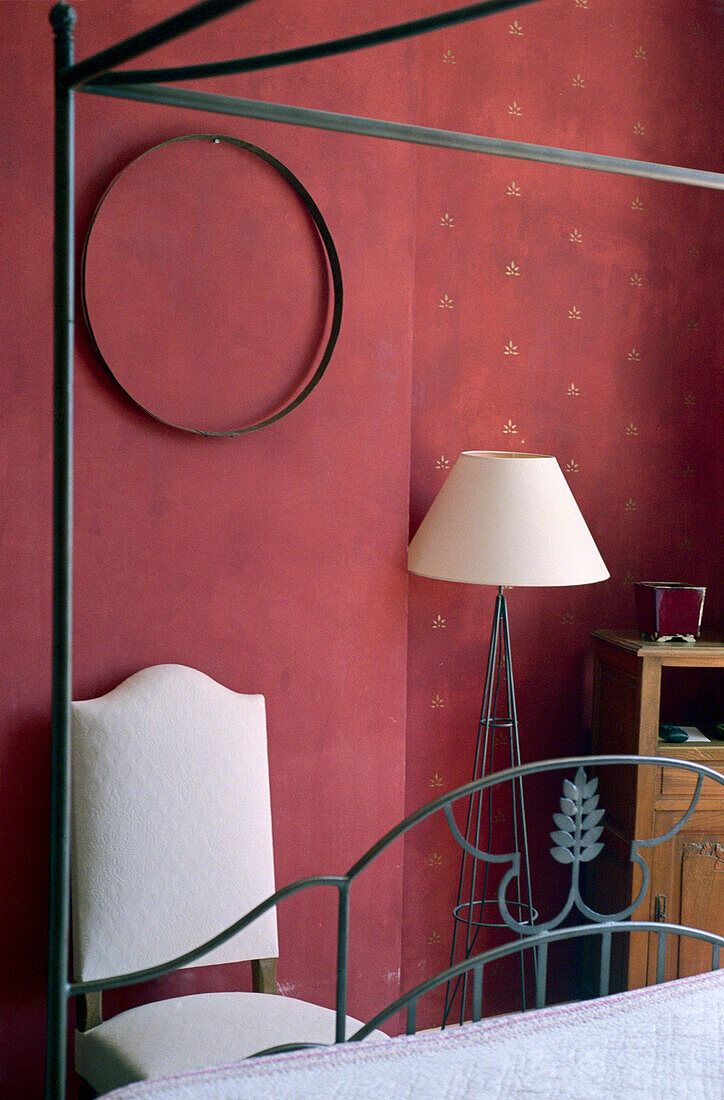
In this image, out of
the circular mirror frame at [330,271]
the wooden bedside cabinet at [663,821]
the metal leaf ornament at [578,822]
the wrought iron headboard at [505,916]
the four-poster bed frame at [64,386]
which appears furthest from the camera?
the wooden bedside cabinet at [663,821]

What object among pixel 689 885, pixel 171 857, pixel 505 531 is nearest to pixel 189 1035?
pixel 171 857

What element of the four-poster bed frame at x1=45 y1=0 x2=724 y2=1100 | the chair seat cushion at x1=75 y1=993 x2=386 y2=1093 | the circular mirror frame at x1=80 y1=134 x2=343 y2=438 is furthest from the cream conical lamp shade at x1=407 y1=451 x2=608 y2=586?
the four-poster bed frame at x1=45 y1=0 x2=724 y2=1100

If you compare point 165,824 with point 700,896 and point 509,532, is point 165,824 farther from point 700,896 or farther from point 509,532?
point 700,896

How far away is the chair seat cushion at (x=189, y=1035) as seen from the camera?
1.79 metres

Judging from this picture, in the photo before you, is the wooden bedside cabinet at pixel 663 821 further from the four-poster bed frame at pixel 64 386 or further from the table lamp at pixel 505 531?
the four-poster bed frame at pixel 64 386

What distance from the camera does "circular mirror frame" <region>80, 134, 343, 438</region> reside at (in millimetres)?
2119

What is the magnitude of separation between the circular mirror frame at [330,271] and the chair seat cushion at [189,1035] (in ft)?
3.89

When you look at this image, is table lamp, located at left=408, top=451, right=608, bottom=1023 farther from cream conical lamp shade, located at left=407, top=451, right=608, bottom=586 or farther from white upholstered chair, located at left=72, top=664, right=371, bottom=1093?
white upholstered chair, located at left=72, top=664, right=371, bottom=1093

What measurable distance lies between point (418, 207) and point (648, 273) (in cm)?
73

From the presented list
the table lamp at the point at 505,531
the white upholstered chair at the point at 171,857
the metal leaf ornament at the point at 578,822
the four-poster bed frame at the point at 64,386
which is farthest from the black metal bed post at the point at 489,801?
the four-poster bed frame at the point at 64,386

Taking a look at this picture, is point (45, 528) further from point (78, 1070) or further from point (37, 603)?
point (78, 1070)

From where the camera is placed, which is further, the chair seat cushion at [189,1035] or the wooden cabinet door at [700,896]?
the wooden cabinet door at [700,896]

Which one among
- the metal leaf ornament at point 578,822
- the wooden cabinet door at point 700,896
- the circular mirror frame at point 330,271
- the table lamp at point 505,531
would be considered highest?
the circular mirror frame at point 330,271

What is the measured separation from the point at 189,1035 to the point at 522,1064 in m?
Answer: 0.77
